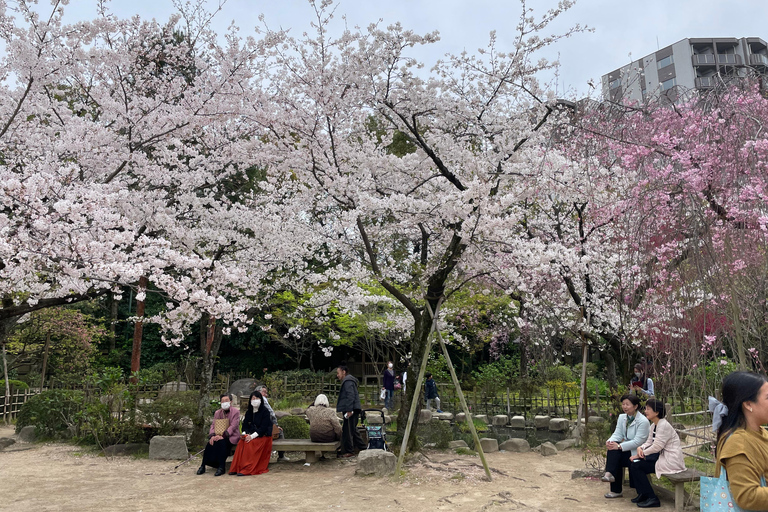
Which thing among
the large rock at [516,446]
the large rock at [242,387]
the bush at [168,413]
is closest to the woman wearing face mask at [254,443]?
the bush at [168,413]

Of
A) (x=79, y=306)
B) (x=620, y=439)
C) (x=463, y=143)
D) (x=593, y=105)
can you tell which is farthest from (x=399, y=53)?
(x=79, y=306)

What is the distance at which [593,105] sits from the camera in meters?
4.87

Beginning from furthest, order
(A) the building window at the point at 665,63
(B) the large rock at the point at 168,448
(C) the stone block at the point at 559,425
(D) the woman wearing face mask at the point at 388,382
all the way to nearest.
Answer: (A) the building window at the point at 665,63, (D) the woman wearing face mask at the point at 388,382, (C) the stone block at the point at 559,425, (B) the large rock at the point at 168,448

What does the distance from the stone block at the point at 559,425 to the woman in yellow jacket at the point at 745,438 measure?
9300 mm

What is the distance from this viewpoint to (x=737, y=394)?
89.8 inches

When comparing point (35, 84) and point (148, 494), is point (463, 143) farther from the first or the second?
point (148, 494)

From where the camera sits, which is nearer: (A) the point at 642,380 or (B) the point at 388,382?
(A) the point at 642,380

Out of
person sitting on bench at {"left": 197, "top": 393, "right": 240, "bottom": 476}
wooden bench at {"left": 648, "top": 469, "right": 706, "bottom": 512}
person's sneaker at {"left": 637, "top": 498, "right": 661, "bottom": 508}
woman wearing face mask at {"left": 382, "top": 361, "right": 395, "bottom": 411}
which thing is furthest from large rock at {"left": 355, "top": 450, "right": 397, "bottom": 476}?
woman wearing face mask at {"left": 382, "top": 361, "right": 395, "bottom": 411}

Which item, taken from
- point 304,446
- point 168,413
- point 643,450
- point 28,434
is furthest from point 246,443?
point 28,434

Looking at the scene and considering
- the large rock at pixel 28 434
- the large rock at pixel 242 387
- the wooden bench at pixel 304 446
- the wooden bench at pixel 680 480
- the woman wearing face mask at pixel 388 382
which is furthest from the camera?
the large rock at pixel 242 387

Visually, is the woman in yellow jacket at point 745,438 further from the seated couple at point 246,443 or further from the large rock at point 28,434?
the large rock at point 28,434

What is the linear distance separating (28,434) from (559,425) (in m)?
10.3

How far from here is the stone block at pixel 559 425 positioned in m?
11.0

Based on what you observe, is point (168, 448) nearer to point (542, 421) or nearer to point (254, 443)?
point (254, 443)
